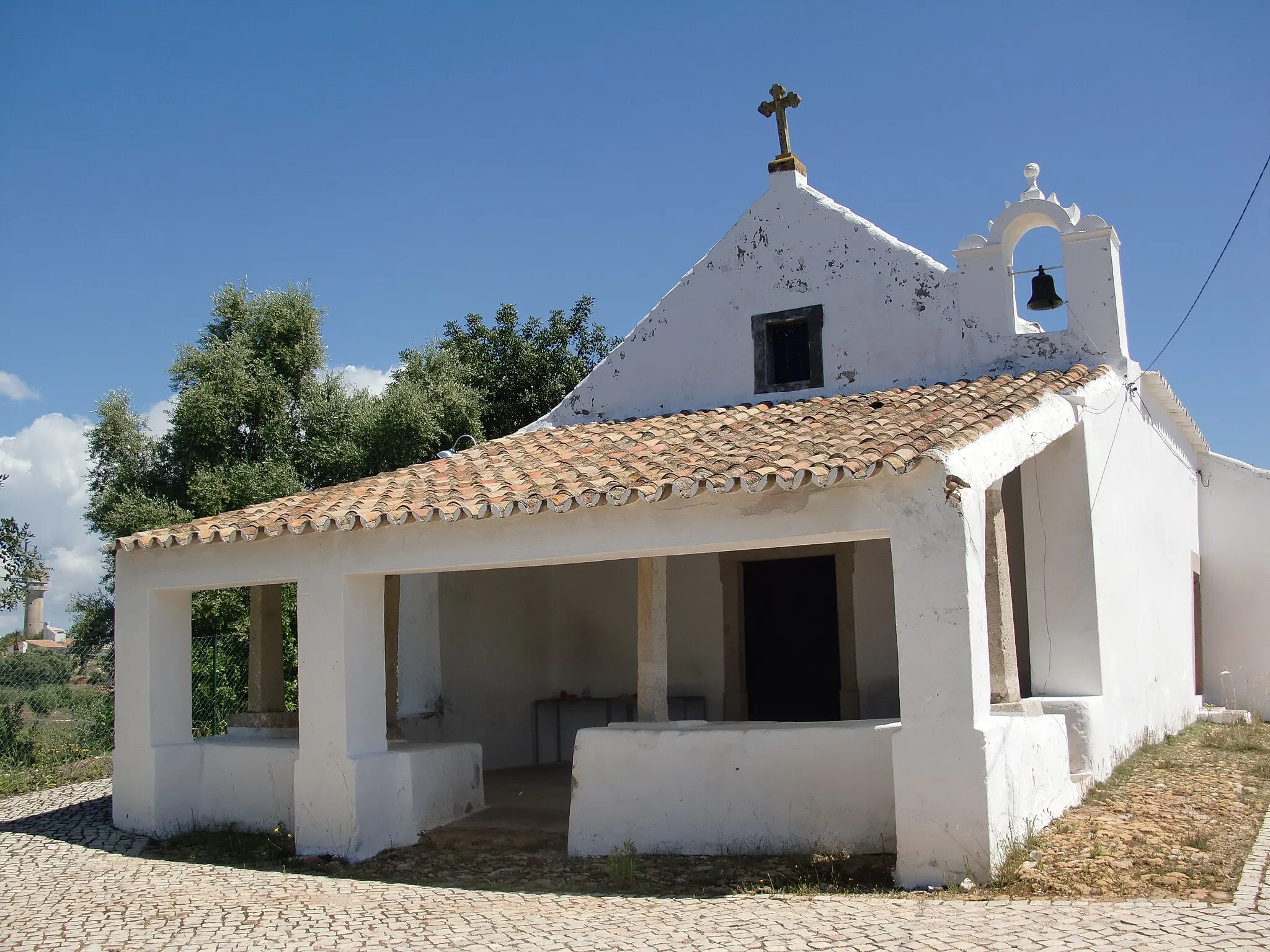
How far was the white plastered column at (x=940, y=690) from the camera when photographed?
6402 mm

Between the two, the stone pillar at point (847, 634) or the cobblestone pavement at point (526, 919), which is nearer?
the cobblestone pavement at point (526, 919)

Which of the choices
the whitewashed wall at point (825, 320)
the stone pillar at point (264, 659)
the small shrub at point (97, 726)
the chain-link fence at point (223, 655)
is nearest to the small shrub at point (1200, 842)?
the whitewashed wall at point (825, 320)

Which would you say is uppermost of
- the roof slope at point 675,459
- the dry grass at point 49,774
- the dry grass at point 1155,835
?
the roof slope at point 675,459

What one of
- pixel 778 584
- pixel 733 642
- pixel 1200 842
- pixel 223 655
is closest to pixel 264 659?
pixel 733 642

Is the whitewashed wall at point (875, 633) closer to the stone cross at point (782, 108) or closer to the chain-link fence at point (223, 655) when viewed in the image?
the stone cross at point (782, 108)

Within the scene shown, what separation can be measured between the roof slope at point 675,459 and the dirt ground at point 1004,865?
2.40 m

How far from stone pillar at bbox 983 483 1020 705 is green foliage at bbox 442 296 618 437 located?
13.9 metres

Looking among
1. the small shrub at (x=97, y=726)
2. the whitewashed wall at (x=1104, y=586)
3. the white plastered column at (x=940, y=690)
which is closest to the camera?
the white plastered column at (x=940, y=690)

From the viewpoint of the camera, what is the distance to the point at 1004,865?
639cm

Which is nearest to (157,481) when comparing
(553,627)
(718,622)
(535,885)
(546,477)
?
(553,627)

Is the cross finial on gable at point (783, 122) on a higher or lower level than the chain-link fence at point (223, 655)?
higher

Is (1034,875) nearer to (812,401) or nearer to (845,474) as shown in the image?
(845,474)

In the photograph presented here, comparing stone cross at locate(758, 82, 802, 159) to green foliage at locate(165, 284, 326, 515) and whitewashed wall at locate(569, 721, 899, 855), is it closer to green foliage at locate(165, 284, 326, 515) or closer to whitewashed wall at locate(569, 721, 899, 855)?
whitewashed wall at locate(569, 721, 899, 855)

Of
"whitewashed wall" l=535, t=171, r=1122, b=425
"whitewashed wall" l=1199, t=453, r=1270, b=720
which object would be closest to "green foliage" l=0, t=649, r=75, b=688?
"whitewashed wall" l=535, t=171, r=1122, b=425
